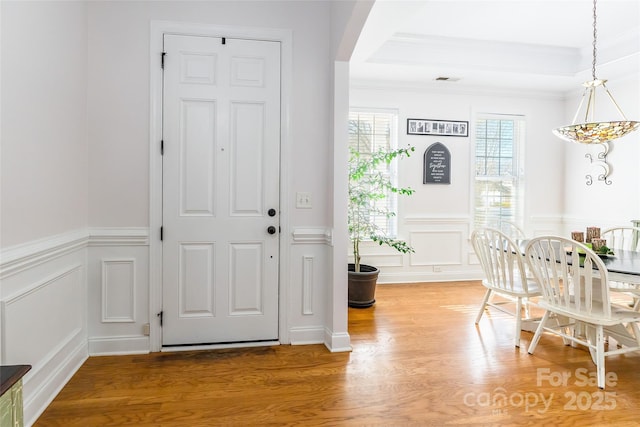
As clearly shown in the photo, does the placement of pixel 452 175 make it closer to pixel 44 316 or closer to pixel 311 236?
pixel 311 236

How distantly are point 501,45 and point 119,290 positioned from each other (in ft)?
15.4

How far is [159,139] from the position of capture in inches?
110

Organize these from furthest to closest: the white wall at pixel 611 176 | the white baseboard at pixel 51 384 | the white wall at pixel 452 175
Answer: the white wall at pixel 452 175, the white wall at pixel 611 176, the white baseboard at pixel 51 384

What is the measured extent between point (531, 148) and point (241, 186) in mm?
4449

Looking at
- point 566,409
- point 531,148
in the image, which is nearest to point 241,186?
point 566,409

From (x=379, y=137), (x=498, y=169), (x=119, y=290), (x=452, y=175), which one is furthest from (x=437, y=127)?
(x=119, y=290)

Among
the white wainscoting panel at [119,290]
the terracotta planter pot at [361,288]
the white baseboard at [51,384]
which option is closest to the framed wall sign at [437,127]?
the terracotta planter pot at [361,288]

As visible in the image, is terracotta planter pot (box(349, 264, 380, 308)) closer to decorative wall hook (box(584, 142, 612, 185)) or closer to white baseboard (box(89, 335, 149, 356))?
white baseboard (box(89, 335, 149, 356))

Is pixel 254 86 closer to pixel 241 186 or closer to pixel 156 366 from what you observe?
pixel 241 186

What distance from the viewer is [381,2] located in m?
2.72

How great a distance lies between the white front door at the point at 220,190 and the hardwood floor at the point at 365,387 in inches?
11.6

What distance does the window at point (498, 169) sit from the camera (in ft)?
17.5

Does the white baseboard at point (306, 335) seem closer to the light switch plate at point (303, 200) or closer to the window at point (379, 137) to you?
the light switch plate at point (303, 200)

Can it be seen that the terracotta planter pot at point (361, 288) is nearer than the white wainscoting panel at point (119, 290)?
No
